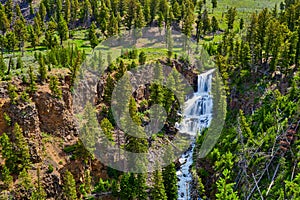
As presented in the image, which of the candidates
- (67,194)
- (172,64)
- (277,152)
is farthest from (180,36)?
(67,194)

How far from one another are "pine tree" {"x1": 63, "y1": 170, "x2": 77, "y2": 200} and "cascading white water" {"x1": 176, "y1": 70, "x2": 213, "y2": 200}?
22350 mm

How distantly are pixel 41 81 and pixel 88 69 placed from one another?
537 inches

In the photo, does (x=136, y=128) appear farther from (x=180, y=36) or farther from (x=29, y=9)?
(x=29, y=9)

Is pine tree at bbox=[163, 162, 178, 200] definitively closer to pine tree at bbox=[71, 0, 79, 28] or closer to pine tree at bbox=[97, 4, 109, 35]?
pine tree at bbox=[97, 4, 109, 35]

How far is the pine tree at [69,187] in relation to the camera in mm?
61500

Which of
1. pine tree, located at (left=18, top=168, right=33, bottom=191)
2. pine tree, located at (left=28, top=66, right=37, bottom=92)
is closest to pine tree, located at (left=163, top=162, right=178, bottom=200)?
pine tree, located at (left=18, top=168, right=33, bottom=191)

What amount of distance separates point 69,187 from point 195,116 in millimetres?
37940

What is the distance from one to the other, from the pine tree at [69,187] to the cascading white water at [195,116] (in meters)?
22.4

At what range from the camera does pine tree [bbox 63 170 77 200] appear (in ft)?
202

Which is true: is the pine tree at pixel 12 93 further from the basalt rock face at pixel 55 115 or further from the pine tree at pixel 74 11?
the pine tree at pixel 74 11

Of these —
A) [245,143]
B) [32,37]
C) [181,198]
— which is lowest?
[181,198]

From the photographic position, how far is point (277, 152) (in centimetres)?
6488

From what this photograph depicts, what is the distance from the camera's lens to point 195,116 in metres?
88.6

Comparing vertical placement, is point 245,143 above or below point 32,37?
below
